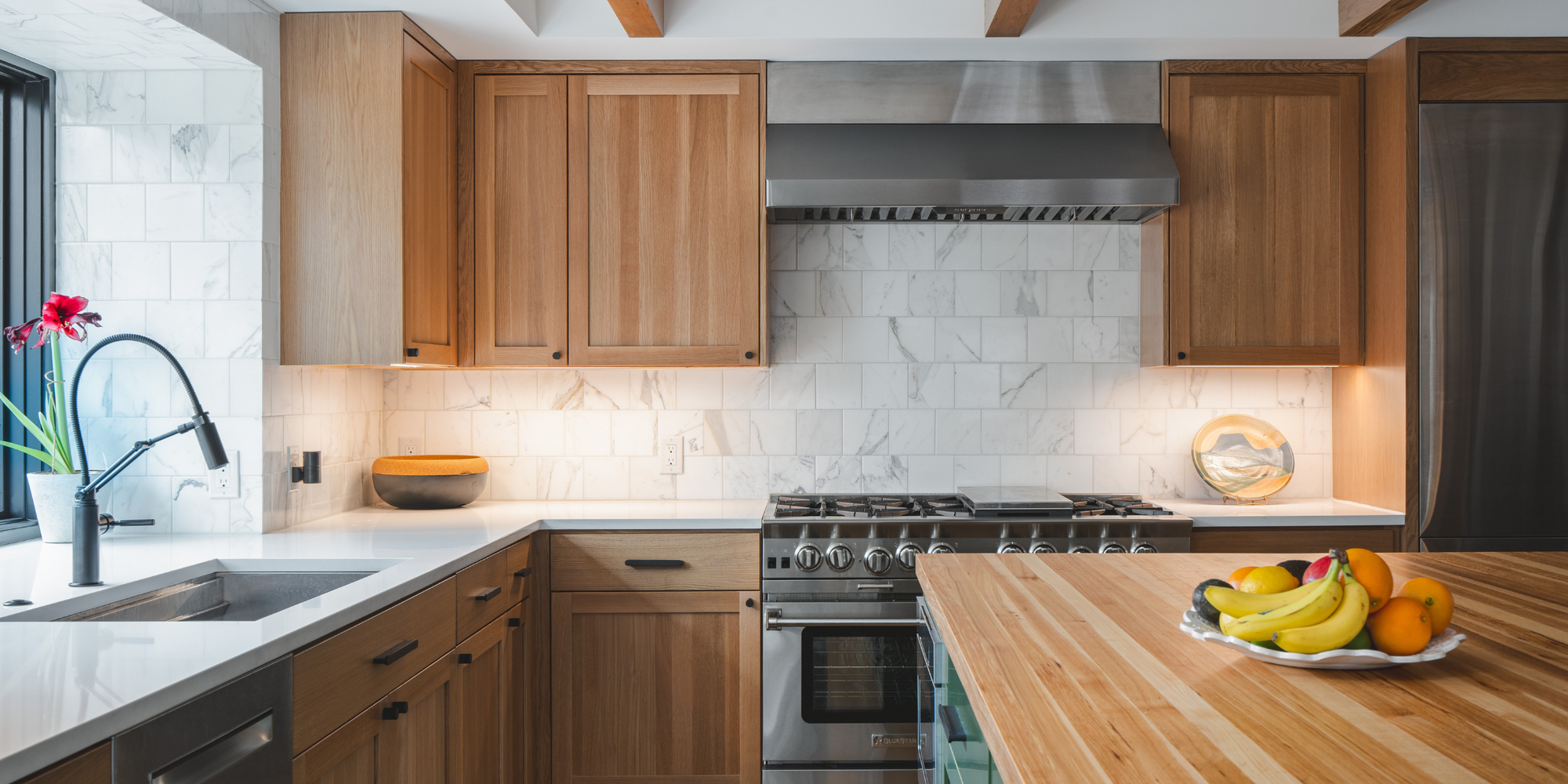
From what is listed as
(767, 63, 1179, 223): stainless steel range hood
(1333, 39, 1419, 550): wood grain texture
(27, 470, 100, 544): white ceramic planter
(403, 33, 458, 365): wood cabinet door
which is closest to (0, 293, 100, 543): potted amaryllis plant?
(27, 470, 100, 544): white ceramic planter

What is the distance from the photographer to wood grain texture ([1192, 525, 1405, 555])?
2.72m

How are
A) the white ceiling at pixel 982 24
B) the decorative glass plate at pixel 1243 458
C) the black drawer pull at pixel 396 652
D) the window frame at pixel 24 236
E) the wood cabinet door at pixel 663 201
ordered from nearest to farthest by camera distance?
the black drawer pull at pixel 396 652
the window frame at pixel 24 236
the white ceiling at pixel 982 24
the wood cabinet door at pixel 663 201
the decorative glass plate at pixel 1243 458

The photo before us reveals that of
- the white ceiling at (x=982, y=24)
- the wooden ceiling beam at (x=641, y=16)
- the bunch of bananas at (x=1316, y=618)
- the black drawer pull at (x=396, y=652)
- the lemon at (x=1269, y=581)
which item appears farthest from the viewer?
the white ceiling at (x=982, y=24)

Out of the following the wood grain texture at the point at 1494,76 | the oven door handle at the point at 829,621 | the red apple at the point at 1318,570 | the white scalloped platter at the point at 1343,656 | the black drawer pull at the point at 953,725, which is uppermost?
the wood grain texture at the point at 1494,76

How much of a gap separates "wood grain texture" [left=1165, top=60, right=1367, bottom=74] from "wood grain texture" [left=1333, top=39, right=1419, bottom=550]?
0.29ft

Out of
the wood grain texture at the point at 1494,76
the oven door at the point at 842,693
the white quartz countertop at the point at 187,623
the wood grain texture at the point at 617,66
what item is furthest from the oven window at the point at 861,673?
the wood grain texture at the point at 1494,76

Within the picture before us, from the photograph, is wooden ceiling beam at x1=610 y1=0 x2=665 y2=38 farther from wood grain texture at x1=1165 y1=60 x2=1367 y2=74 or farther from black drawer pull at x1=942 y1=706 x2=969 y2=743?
black drawer pull at x1=942 y1=706 x2=969 y2=743

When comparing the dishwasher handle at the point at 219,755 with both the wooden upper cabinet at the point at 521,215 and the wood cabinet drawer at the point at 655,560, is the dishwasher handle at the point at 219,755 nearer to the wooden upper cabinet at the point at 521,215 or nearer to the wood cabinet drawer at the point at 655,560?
the wood cabinet drawer at the point at 655,560

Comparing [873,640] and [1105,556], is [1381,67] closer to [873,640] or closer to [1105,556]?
[1105,556]

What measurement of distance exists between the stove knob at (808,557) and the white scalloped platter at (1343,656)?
151cm

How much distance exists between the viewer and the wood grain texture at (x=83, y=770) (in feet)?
3.15

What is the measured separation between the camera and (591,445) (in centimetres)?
320

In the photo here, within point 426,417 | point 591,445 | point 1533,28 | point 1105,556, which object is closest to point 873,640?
point 1105,556

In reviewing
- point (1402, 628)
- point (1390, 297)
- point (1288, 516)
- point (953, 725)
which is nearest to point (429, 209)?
point (953, 725)
